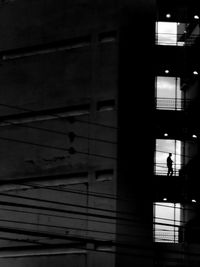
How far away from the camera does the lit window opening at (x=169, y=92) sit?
46.1 metres

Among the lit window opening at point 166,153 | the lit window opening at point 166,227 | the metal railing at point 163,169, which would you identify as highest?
the lit window opening at point 166,153

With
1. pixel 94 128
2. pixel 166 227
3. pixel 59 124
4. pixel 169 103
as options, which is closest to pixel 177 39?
pixel 169 103

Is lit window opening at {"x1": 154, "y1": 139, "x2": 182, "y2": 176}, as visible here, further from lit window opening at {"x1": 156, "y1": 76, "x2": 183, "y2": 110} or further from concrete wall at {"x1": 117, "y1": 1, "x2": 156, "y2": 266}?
concrete wall at {"x1": 117, "y1": 1, "x2": 156, "y2": 266}

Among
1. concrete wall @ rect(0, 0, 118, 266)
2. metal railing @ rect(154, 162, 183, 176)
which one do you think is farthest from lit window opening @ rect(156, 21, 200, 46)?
metal railing @ rect(154, 162, 183, 176)

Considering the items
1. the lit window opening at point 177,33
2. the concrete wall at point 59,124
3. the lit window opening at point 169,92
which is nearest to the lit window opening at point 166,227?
the concrete wall at point 59,124

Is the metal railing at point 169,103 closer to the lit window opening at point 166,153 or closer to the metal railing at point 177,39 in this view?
the lit window opening at point 166,153

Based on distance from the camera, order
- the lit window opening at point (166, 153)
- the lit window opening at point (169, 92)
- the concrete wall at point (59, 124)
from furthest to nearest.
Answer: the lit window opening at point (166, 153), the lit window opening at point (169, 92), the concrete wall at point (59, 124)

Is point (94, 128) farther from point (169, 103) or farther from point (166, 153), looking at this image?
point (166, 153)

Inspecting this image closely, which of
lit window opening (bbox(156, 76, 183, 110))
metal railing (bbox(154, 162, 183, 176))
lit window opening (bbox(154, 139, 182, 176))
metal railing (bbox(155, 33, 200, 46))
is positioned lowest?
metal railing (bbox(154, 162, 183, 176))

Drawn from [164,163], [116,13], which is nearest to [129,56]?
[116,13]

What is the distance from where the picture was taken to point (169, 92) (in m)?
47.5

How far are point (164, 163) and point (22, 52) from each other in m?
10.5

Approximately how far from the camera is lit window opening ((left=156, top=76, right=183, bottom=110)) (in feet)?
151

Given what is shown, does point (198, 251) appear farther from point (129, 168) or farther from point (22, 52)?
point (22, 52)
